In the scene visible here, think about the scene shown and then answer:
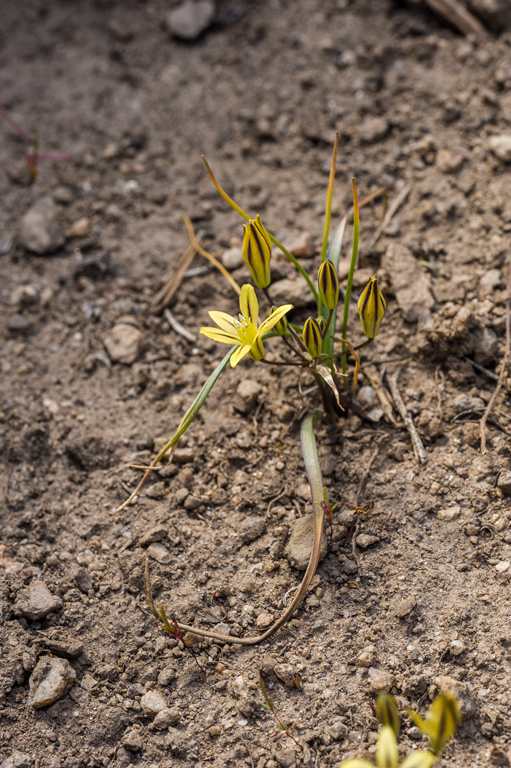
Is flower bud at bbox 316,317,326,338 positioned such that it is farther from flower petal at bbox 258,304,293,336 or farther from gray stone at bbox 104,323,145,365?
gray stone at bbox 104,323,145,365

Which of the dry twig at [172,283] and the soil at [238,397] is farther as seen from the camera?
the dry twig at [172,283]

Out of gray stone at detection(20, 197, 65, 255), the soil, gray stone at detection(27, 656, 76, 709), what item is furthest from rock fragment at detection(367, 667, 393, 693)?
gray stone at detection(20, 197, 65, 255)

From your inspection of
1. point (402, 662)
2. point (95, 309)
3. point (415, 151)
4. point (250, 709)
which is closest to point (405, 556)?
point (402, 662)

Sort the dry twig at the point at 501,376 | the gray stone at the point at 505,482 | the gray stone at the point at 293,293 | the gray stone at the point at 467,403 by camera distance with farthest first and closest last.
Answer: the gray stone at the point at 293,293 < the gray stone at the point at 467,403 < the dry twig at the point at 501,376 < the gray stone at the point at 505,482

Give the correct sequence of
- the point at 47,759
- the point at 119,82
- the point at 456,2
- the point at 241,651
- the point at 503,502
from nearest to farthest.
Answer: the point at 47,759 < the point at 241,651 < the point at 503,502 < the point at 456,2 < the point at 119,82

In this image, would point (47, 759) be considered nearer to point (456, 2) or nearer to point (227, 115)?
point (227, 115)

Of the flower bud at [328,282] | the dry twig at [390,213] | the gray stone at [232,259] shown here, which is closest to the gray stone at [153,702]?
the flower bud at [328,282]

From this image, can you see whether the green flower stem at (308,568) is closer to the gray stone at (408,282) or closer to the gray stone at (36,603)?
Answer: the gray stone at (36,603)
